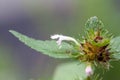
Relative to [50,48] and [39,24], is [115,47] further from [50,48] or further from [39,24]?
[39,24]

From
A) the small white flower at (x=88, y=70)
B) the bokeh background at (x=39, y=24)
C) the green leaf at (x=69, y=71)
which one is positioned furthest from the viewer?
the bokeh background at (x=39, y=24)

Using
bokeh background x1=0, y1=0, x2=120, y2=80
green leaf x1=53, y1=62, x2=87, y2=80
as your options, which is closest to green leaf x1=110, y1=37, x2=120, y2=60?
green leaf x1=53, y1=62, x2=87, y2=80

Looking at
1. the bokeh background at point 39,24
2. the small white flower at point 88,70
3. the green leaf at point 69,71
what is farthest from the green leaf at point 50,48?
the bokeh background at point 39,24

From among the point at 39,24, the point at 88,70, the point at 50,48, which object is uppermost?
the point at 39,24

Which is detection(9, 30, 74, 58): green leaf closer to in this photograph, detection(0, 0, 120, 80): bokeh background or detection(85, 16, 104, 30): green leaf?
detection(85, 16, 104, 30): green leaf

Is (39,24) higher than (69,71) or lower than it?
higher

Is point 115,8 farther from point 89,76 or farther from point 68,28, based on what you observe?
point 89,76

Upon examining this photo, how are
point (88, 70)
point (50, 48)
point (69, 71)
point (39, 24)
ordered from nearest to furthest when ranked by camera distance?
point (88, 70)
point (50, 48)
point (69, 71)
point (39, 24)

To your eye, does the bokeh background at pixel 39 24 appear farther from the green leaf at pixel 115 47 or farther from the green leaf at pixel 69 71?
the green leaf at pixel 115 47

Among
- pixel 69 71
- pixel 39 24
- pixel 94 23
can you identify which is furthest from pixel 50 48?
pixel 39 24
